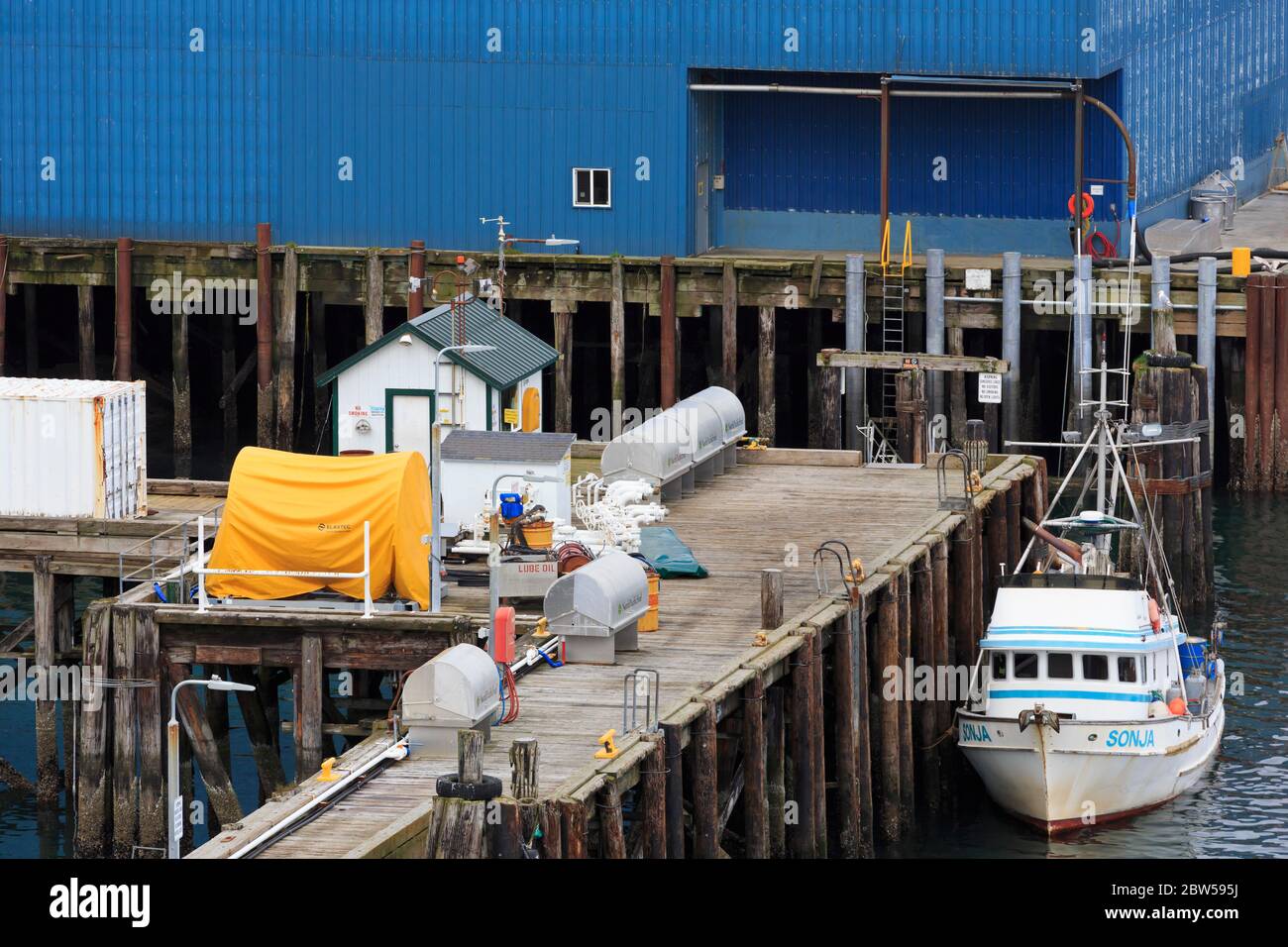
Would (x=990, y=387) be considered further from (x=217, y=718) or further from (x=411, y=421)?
(x=217, y=718)

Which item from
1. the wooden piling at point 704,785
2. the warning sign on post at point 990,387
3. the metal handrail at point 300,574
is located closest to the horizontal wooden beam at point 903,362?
the warning sign on post at point 990,387

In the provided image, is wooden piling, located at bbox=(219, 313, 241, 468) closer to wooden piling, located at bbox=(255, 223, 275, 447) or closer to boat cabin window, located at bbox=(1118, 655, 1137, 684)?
wooden piling, located at bbox=(255, 223, 275, 447)

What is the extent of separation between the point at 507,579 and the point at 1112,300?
2523 centimetres

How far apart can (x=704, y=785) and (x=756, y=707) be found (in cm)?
209

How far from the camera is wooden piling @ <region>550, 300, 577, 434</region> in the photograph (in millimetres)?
59625

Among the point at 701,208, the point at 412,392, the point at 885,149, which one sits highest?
the point at 885,149

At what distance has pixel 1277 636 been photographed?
49.7 meters

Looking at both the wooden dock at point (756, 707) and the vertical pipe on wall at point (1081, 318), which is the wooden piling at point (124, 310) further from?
the vertical pipe on wall at point (1081, 318)

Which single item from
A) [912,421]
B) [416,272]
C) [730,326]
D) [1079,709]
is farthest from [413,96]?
[1079,709]

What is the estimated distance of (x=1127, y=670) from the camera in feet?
130

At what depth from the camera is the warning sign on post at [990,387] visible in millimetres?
54969

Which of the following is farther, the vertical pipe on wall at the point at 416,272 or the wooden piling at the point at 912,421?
the vertical pipe on wall at the point at 416,272

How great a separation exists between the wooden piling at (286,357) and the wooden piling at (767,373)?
9.96 metres

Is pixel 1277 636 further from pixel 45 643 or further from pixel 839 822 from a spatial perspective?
pixel 45 643
